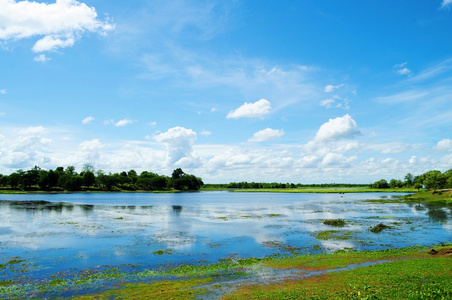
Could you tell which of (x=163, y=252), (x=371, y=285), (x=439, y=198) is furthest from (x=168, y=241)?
(x=439, y=198)

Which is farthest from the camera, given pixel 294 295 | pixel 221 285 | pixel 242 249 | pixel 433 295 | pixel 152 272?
pixel 242 249

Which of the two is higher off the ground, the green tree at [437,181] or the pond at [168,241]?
the green tree at [437,181]

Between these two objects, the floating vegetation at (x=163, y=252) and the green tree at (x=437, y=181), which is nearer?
the floating vegetation at (x=163, y=252)

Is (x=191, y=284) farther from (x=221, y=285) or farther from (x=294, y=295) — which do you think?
(x=294, y=295)

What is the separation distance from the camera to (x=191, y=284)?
22.3 metres

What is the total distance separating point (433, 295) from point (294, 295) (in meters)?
8.28

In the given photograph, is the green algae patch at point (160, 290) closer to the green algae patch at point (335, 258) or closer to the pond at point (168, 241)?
the pond at point (168, 241)

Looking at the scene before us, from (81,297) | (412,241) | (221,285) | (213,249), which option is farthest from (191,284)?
(412,241)

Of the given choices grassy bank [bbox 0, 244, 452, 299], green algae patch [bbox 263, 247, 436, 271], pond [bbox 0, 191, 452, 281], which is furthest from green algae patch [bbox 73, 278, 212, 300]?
green algae patch [bbox 263, 247, 436, 271]

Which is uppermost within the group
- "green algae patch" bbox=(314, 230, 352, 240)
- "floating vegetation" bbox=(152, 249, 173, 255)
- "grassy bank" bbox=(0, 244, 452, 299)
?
"grassy bank" bbox=(0, 244, 452, 299)

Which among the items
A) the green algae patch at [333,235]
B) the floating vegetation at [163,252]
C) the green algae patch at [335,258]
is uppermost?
the green algae patch at [335,258]

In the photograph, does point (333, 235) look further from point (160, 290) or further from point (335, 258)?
point (160, 290)

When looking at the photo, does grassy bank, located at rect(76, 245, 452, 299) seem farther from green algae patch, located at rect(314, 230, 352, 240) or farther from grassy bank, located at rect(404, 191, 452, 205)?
grassy bank, located at rect(404, 191, 452, 205)

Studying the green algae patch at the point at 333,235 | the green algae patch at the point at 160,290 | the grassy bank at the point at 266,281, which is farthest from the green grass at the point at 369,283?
the green algae patch at the point at 333,235
